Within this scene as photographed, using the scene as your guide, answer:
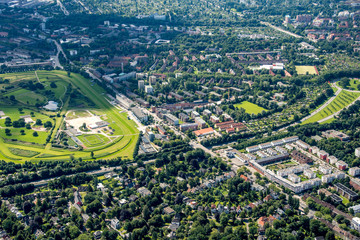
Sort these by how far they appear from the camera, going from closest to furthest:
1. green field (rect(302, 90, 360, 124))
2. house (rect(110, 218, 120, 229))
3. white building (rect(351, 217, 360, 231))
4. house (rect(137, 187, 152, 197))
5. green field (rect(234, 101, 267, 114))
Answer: white building (rect(351, 217, 360, 231)) < house (rect(110, 218, 120, 229)) < house (rect(137, 187, 152, 197)) < green field (rect(302, 90, 360, 124)) < green field (rect(234, 101, 267, 114))

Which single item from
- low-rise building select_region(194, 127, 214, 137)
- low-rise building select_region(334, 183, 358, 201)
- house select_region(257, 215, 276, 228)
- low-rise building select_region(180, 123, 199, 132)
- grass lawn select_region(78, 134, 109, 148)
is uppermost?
low-rise building select_region(334, 183, 358, 201)

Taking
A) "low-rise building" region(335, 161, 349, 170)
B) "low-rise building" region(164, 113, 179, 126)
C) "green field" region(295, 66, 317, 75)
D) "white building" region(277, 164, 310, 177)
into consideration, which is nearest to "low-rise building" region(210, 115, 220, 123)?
"low-rise building" region(164, 113, 179, 126)

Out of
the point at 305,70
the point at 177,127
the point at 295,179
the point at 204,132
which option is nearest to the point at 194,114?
the point at 177,127

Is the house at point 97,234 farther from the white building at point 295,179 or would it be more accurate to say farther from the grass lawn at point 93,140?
the white building at point 295,179

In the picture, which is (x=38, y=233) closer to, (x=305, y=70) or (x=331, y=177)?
(x=331, y=177)

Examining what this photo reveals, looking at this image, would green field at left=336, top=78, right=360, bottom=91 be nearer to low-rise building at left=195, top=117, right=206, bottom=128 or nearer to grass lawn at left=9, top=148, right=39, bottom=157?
low-rise building at left=195, top=117, right=206, bottom=128

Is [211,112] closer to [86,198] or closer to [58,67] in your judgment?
[86,198]
